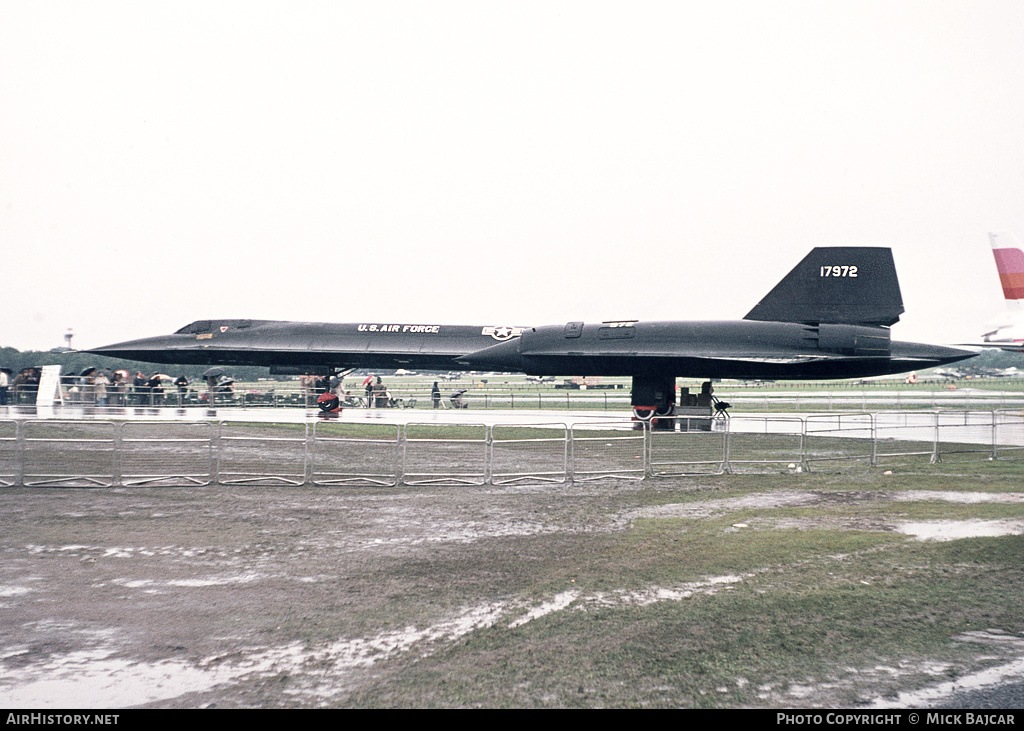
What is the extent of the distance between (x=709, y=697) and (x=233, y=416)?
80.8ft

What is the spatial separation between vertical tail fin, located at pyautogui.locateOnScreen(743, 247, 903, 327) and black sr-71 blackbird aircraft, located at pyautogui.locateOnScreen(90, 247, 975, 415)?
0.03 metres

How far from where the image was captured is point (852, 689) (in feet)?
13.0

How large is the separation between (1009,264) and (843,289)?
12317mm

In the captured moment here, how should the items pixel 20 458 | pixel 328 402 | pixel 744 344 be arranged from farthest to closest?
pixel 328 402 < pixel 744 344 < pixel 20 458

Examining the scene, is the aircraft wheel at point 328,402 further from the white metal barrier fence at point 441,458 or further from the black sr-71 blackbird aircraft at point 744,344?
the white metal barrier fence at point 441,458

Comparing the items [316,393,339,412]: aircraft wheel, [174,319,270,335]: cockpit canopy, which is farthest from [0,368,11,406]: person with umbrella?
[316,393,339,412]: aircraft wheel

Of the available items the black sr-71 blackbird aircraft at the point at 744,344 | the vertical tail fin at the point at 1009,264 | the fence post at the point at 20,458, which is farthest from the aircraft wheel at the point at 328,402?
the vertical tail fin at the point at 1009,264

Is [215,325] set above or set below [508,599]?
above

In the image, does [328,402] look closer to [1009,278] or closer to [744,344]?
[744,344]

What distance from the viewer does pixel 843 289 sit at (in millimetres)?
21453

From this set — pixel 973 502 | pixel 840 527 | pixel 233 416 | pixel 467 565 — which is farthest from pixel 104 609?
pixel 233 416

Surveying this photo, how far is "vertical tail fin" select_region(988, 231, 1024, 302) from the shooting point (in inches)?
1086

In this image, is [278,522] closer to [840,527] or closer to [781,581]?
[781,581]

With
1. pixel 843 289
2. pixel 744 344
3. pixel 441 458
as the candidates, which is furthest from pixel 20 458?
pixel 843 289
